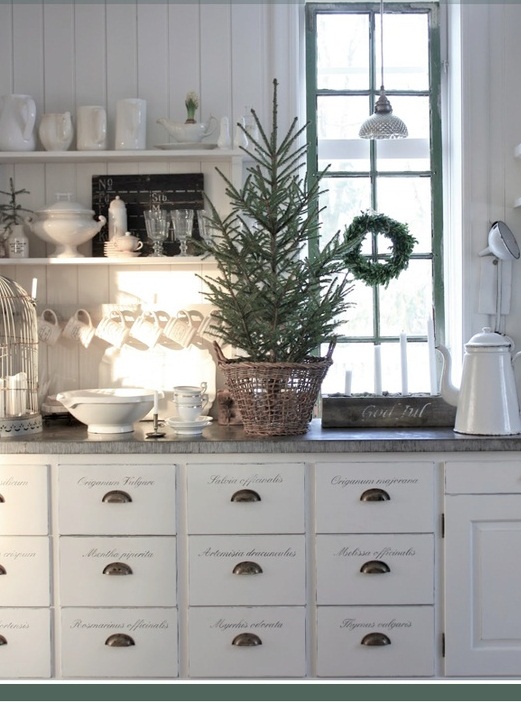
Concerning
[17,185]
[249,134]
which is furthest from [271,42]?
[17,185]

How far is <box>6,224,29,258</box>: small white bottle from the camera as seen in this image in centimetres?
347

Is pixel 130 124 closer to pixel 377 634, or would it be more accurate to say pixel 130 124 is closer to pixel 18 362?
pixel 18 362

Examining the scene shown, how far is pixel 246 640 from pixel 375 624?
411mm

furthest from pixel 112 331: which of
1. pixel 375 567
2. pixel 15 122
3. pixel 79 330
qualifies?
pixel 375 567

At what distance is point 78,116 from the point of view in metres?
3.52

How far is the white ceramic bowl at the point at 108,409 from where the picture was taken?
310 cm

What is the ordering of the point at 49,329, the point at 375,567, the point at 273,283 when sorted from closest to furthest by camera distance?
1. the point at 375,567
2. the point at 273,283
3. the point at 49,329

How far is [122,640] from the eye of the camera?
2.96 meters

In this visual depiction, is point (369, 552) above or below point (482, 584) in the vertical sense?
above

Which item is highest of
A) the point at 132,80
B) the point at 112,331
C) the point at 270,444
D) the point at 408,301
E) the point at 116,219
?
the point at 132,80

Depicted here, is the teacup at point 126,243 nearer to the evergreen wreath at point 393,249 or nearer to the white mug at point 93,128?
the white mug at point 93,128

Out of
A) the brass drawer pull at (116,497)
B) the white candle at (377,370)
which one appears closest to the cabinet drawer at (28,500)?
the brass drawer pull at (116,497)

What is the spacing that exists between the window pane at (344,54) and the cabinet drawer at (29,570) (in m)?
2.08

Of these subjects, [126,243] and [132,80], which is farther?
[132,80]
